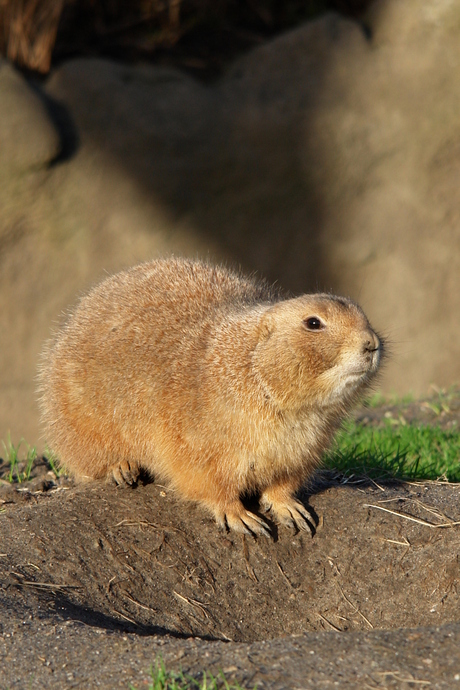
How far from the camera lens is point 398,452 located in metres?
5.63

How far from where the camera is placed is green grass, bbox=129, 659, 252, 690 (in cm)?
→ 281

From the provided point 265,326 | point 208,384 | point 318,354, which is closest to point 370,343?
point 318,354

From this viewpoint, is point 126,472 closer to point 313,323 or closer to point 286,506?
point 286,506

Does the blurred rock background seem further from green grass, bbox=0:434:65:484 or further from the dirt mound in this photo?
the dirt mound

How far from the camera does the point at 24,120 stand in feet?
29.3

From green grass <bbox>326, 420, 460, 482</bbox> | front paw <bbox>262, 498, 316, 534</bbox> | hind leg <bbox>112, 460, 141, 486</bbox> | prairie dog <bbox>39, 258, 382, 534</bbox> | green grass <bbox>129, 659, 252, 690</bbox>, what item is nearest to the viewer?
green grass <bbox>129, 659, 252, 690</bbox>

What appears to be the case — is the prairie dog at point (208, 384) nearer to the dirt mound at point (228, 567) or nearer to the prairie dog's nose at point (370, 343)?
the prairie dog's nose at point (370, 343)

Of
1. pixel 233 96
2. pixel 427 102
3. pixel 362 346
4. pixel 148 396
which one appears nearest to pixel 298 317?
pixel 362 346

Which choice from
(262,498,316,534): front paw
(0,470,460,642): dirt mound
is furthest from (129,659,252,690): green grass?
(262,498,316,534): front paw

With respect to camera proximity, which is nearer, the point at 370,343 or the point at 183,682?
the point at 183,682

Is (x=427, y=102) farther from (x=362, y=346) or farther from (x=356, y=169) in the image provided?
(x=362, y=346)

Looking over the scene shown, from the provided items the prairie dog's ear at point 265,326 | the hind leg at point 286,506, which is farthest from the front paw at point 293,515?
the prairie dog's ear at point 265,326

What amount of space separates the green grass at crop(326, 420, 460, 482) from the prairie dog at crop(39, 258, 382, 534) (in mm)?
630

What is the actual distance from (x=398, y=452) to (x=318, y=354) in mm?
1817
